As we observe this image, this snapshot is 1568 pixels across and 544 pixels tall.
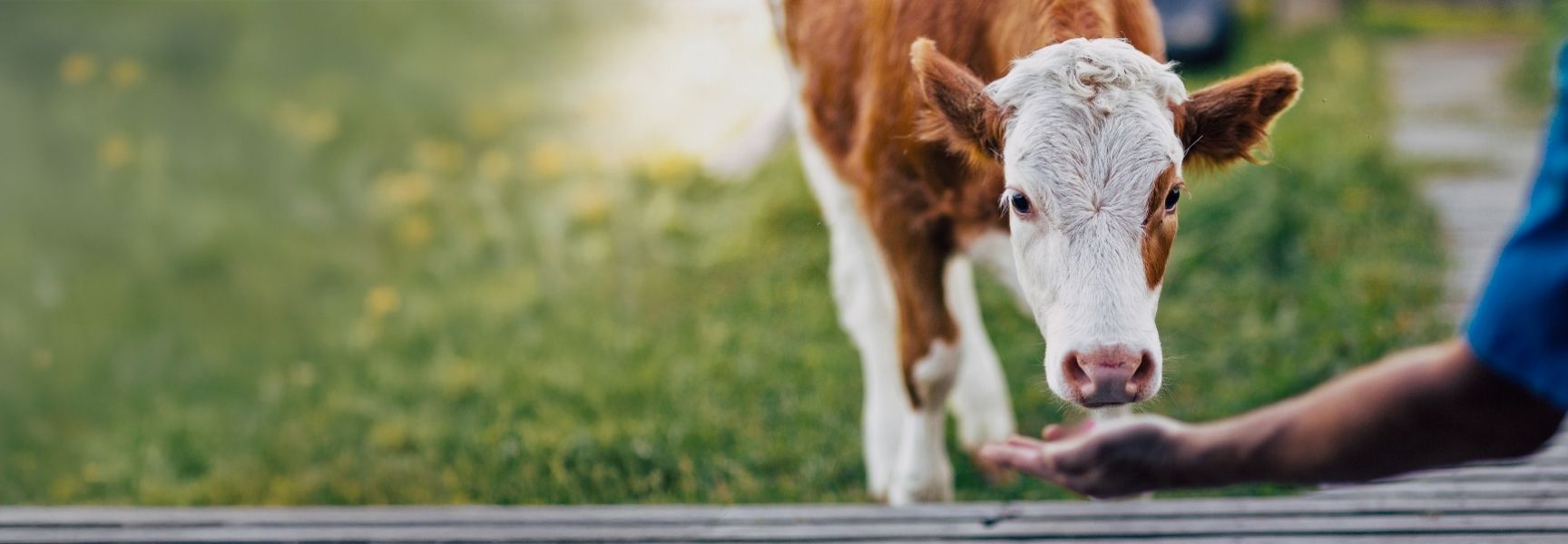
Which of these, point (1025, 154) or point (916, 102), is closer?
point (1025, 154)

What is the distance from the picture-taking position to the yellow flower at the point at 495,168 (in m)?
6.78

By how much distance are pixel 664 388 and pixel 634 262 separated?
141 cm

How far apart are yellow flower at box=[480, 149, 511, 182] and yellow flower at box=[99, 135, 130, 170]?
5.35 ft

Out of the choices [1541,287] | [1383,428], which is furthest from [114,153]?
[1541,287]

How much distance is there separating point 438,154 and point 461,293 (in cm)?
115

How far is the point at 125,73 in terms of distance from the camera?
7.49 m

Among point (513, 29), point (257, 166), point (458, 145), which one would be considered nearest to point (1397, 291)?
point (458, 145)

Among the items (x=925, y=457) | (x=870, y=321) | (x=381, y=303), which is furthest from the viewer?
(x=381, y=303)

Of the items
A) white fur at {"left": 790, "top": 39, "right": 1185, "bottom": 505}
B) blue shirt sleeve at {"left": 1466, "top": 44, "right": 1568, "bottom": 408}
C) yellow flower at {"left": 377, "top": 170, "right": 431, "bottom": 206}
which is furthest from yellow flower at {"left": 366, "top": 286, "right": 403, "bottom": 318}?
blue shirt sleeve at {"left": 1466, "top": 44, "right": 1568, "bottom": 408}

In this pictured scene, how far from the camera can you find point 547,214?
21.5 feet

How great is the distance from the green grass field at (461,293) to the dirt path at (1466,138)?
0.16 m

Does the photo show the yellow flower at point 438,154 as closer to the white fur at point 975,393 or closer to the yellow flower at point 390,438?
the yellow flower at point 390,438

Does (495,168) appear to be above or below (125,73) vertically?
below

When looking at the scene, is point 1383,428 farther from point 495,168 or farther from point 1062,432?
point 495,168
